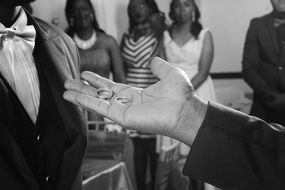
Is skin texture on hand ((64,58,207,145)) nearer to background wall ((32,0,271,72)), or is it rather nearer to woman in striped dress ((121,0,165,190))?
woman in striped dress ((121,0,165,190))

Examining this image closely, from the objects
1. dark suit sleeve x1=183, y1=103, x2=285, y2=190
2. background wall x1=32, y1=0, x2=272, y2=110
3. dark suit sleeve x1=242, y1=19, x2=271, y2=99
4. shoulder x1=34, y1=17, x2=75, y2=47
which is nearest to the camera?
dark suit sleeve x1=183, y1=103, x2=285, y2=190

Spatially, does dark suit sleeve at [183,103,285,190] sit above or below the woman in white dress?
above

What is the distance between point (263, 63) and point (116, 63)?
1049 mm

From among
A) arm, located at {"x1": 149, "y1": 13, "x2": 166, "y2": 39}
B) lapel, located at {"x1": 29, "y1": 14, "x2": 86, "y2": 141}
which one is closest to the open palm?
lapel, located at {"x1": 29, "y1": 14, "x2": 86, "y2": 141}

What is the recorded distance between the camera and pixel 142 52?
3082 mm

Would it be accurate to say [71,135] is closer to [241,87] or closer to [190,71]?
[190,71]

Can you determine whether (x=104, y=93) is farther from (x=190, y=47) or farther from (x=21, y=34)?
(x=190, y=47)

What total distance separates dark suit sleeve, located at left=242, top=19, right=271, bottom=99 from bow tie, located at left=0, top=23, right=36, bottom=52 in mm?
1862

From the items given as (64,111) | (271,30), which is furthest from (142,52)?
(64,111)

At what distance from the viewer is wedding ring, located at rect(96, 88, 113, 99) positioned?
0.98 meters

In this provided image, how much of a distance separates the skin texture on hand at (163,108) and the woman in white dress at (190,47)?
2.02 metres

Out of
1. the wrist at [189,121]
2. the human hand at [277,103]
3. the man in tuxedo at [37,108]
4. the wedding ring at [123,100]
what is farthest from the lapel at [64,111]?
the human hand at [277,103]

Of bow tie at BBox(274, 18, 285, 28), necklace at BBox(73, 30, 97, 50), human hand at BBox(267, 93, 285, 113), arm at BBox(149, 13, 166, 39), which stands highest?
bow tie at BBox(274, 18, 285, 28)

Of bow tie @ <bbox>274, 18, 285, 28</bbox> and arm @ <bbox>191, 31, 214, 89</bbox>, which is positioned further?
arm @ <bbox>191, 31, 214, 89</bbox>
